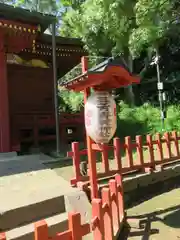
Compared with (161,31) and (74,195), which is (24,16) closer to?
(74,195)

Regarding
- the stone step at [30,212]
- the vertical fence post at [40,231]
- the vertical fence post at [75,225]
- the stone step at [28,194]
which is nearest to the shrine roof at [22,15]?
the stone step at [28,194]

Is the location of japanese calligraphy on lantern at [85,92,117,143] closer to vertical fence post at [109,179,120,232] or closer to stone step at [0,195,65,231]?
vertical fence post at [109,179,120,232]

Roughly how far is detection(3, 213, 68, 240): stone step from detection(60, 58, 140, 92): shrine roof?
1949 millimetres

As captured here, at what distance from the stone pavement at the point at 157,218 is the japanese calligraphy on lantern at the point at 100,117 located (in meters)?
1.49

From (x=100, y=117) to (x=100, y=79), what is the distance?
50 centimetres

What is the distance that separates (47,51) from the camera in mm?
10055

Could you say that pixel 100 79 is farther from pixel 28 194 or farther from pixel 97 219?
pixel 28 194

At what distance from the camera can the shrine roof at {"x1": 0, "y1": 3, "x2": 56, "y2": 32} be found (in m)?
7.02

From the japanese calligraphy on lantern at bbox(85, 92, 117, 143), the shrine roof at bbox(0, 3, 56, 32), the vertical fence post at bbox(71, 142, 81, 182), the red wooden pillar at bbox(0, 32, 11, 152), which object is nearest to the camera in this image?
the japanese calligraphy on lantern at bbox(85, 92, 117, 143)

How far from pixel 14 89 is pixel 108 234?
8.00 metres

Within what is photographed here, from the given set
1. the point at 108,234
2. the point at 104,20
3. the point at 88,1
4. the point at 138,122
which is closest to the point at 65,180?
the point at 108,234

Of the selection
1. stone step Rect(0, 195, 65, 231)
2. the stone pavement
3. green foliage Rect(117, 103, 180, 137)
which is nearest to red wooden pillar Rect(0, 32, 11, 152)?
stone step Rect(0, 195, 65, 231)

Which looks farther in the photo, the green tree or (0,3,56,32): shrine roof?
the green tree

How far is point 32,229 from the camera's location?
3.62 m
